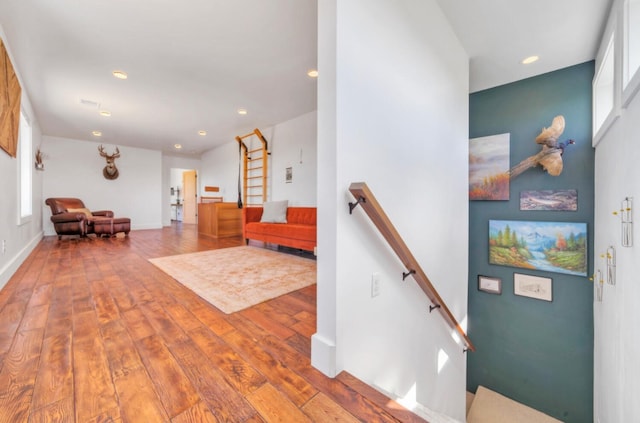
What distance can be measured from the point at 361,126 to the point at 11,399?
195cm

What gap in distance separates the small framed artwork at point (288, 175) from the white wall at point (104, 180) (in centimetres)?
489

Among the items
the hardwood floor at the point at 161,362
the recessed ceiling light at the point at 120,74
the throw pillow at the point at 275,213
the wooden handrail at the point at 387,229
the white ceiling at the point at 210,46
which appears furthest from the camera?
the throw pillow at the point at 275,213

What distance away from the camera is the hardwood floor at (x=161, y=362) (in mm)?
947

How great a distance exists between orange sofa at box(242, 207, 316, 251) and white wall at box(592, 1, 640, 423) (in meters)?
2.85

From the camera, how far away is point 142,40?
2.50 m

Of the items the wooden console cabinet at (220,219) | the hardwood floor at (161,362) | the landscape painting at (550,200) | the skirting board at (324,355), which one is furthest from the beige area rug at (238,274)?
the landscape painting at (550,200)

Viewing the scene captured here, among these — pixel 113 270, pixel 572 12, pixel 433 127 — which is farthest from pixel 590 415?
pixel 113 270

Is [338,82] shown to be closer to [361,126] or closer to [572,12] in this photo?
[361,126]

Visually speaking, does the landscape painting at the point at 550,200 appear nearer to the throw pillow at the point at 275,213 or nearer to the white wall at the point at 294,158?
the white wall at the point at 294,158

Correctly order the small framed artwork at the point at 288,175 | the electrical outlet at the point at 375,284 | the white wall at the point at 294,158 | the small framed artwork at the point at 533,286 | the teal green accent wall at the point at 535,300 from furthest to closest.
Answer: the small framed artwork at the point at 288,175 → the white wall at the point at 294,158 → the small framed artwork at the point at 533,286 → the teal green accent wall at the point at 535,300 → the electrical outlet at the point at 375,284

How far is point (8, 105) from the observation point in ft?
7.62

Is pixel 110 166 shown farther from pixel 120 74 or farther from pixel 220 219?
pixel 120 74

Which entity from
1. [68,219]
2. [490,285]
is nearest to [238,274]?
[490,285]

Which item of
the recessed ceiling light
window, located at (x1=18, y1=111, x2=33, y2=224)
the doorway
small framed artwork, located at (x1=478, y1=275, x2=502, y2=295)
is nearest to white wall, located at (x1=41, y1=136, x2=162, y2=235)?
the doorway
